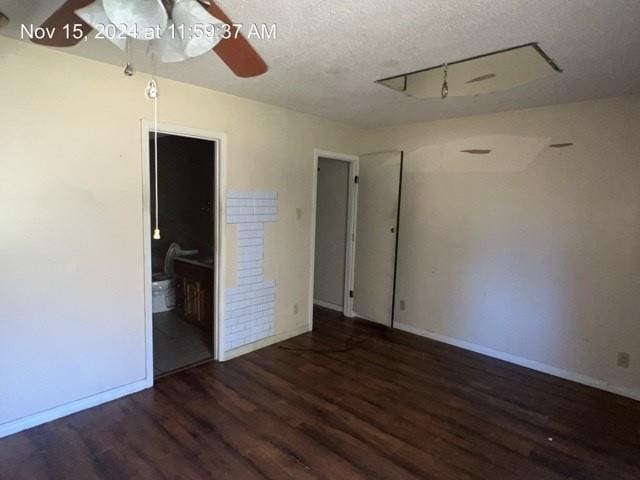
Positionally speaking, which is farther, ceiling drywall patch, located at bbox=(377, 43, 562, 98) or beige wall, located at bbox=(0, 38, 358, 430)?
ceiling drywall patch, located at bbox=(377, 43, 562, 98)

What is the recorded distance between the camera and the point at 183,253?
4.42 meters

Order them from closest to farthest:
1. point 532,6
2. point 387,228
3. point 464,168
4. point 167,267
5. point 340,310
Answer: point 532,6 → point 464,168 → point 387,228 → point 167,267 → point 340,310

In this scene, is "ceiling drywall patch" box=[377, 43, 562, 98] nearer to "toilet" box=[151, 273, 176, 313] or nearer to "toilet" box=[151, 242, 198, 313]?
"toilet" box=[151, 242, 198, 313]

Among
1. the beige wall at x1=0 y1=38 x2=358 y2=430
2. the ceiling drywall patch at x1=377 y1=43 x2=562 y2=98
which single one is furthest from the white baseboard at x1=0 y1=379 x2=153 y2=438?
the ceiling drywall patch at x1=377 y1=43 x2=562 y2=98

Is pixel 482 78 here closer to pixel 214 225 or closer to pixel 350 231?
pixel 350 231

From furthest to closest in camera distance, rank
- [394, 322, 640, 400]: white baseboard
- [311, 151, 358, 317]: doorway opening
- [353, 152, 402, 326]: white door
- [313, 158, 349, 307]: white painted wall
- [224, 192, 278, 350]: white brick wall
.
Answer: [313, 158, 349, 307]: white painted wall
[311, 151, 358, 317]: doorway opening
[353, 152, 402, 326]: white door
[224, 192, 278, 350]: white brick wall
[394, 322, 640, 400]: white baseboard

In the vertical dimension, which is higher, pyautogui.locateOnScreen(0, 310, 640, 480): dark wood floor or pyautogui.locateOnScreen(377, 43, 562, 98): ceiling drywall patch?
pyautogui.locateOnScreen(377, 43, 562, 98): ceiling drywall patch

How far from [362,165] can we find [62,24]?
10.4 feet

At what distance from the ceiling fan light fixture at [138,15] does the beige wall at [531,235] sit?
3116 mm

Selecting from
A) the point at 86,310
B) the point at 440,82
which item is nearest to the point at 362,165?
the point at 440,82

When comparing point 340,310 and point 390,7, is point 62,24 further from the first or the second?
point 340,310

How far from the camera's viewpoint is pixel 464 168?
3.66 metres

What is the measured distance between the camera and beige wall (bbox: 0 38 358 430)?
2.16 metres

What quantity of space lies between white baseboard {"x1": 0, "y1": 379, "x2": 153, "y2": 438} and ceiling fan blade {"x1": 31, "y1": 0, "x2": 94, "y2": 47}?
2.23 meters
